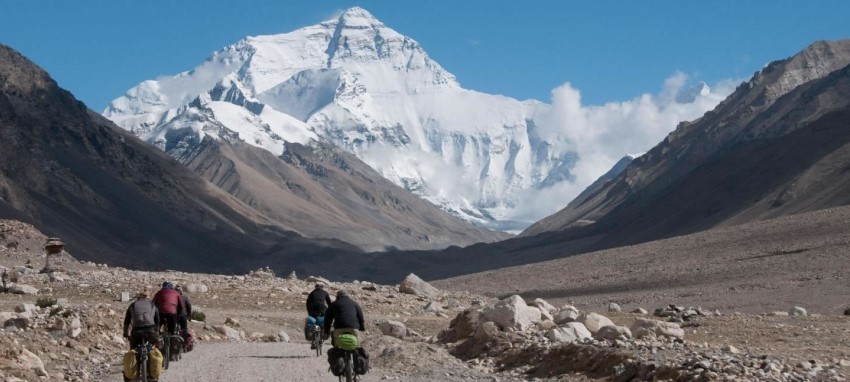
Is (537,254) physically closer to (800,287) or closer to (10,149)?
(10,149)

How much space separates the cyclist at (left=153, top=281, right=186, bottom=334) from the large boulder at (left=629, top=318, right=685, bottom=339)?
10.0m

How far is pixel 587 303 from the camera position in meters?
72.8

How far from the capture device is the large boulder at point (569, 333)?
26.6m

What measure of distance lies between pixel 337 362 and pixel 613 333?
7.84 metres

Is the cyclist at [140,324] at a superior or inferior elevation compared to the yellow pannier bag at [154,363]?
superior

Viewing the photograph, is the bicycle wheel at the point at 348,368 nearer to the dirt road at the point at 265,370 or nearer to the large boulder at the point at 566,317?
the dirt road at the point at 265,370

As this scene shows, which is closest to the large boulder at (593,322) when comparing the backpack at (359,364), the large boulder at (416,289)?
the backpack at (359,364)

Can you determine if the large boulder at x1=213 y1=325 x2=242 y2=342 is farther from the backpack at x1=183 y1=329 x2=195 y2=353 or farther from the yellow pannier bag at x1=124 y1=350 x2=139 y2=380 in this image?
the yellow pannier bag at x1=124 y1=350 x2=139 y2=380

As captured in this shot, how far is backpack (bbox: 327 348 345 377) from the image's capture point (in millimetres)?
20391

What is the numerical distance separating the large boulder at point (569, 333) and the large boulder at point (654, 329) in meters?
1.12

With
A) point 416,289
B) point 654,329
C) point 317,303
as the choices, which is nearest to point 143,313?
point 317,303

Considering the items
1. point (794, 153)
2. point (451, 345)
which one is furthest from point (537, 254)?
point (451, 345)

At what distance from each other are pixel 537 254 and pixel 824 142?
159 ft

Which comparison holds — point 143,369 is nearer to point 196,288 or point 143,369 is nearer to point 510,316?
point 510,316
